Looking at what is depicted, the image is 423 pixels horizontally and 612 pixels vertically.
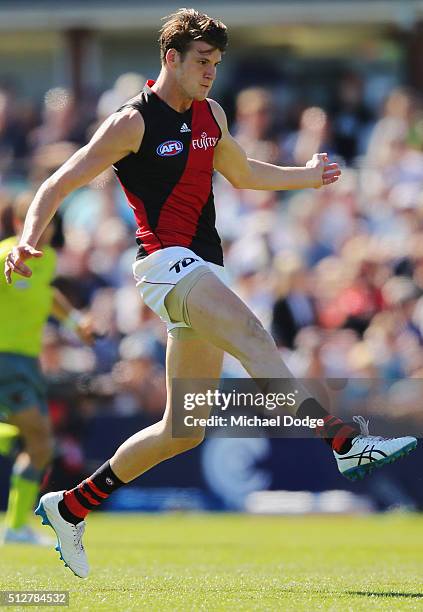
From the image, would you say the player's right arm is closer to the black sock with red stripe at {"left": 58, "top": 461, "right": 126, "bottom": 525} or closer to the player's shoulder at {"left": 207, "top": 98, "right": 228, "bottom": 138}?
the player's shoulder at {"left": 207, "top": 98, "right": 228, "bottom": 138}

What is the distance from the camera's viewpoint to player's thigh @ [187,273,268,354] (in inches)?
253

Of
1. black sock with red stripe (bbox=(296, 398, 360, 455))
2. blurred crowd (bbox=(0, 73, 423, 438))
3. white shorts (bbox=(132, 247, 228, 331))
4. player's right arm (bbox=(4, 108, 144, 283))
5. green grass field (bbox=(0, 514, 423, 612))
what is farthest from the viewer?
blurred crowd (bbox=(0, 73, 423, 438))

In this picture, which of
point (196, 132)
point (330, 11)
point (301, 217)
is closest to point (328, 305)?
point (301, 217)

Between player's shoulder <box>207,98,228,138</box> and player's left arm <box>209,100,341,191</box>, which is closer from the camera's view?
player's shoulder <box>207,98,228,138</box>

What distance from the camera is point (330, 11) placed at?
18.5 meters

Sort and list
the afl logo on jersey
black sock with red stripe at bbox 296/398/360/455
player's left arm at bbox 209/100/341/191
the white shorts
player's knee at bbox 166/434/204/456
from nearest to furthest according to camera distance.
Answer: black sock with red stripe at bbox 296/398/360/455
the white shorts
the afl logo on jersey
player's knee at bbox 166/434/204/456
player's left arm at bbox 209/100/341/191

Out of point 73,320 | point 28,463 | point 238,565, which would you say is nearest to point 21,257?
point 238,565

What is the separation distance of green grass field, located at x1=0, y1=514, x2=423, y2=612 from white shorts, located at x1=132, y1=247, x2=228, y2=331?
4.60ft

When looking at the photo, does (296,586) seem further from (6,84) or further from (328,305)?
(6,84)

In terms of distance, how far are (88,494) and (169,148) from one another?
1.87 meters

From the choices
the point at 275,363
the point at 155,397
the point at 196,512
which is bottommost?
the point at 196,512

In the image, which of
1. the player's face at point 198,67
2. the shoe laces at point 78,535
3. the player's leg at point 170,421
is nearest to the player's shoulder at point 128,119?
the player's face at point 198,67

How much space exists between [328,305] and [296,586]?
7.61 m

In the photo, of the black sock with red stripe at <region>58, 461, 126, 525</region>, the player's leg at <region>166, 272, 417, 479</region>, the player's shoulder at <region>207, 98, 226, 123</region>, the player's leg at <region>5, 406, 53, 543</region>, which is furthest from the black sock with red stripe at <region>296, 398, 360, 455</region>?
the player's leg at <region>5, 406, 53, 543</region>
